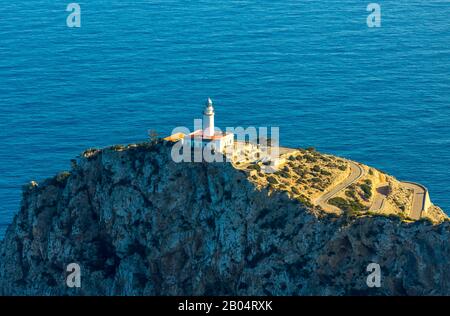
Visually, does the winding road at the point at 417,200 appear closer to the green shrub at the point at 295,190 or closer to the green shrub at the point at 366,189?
the green shrub at the point at 366,189

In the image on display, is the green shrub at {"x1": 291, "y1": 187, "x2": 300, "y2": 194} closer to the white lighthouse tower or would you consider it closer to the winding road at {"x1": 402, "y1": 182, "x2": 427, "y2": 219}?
the white lighthouse tower

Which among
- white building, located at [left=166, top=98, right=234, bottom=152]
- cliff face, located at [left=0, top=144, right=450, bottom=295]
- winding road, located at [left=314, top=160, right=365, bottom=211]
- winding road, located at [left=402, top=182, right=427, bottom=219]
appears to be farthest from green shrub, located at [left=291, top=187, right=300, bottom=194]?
winding road, located at [left=402, top=182, right=427, bottom=219]

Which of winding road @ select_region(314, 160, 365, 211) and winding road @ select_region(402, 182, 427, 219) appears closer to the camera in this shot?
winding road @ select_region(314, 160, 365, 211)

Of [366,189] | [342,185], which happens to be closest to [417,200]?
[366,189]

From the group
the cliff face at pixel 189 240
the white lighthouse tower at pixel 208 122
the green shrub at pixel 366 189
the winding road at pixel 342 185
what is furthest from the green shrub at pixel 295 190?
the white lighthouse tower at pixel 208 122

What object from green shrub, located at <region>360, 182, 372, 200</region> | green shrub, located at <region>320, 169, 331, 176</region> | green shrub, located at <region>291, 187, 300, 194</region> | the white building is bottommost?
green shrub, located at <region>291, 187, 300, 194</region>

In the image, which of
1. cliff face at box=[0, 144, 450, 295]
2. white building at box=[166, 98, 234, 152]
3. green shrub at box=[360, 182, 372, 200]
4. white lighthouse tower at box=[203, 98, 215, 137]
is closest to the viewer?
cliff face at box=[0, 144, 450, 295]

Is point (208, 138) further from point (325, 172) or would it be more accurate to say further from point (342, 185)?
point (342, 185)

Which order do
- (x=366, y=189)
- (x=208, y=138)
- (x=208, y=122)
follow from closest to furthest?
1. (x=366, y=189)
2. (x=208, y=138)
3. (x=208, y=122)

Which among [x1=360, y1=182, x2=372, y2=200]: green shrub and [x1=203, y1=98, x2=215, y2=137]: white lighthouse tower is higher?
[x1=203, y1=98, x2=215, y2=137]: white lighthouse tower
